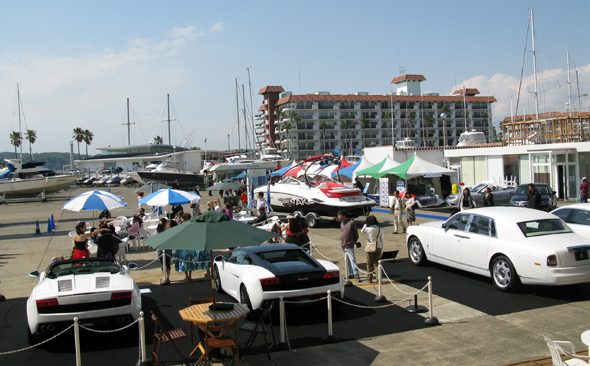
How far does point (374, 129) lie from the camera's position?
10075 cm

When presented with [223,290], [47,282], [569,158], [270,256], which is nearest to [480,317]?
[270,256]

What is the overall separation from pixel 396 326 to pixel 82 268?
5607mm

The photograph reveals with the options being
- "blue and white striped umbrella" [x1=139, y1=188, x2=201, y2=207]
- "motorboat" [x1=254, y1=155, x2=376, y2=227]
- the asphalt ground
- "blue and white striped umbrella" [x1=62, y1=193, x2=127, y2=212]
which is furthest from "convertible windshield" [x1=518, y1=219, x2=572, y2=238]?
"blue and white striped umbrella" [x1=62, y1=193, x2=127, y2=212]

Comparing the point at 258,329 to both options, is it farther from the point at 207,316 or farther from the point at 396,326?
the point at 396,326

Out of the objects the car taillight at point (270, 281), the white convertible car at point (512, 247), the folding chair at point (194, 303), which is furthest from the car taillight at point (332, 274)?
the white convertible car at point (512, 247)

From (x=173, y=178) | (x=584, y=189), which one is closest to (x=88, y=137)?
(x=173, y=178)

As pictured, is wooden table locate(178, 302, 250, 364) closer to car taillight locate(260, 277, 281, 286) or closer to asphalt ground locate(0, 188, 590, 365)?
asphalt ground locate(0, 188, 590, 365)

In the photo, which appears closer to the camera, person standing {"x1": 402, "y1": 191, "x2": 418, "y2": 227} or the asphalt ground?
the asphalt ground

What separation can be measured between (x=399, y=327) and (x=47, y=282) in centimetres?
586

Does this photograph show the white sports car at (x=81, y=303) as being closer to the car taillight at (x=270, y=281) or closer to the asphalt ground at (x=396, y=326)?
the asphalt ground at (x=396, y=326)

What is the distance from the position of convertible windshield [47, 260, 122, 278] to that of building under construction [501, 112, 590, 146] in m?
28.1

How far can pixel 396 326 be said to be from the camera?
7309 mm

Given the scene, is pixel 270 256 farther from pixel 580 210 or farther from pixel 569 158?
pixel 569 158

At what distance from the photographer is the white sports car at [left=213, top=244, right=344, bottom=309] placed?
749cm
